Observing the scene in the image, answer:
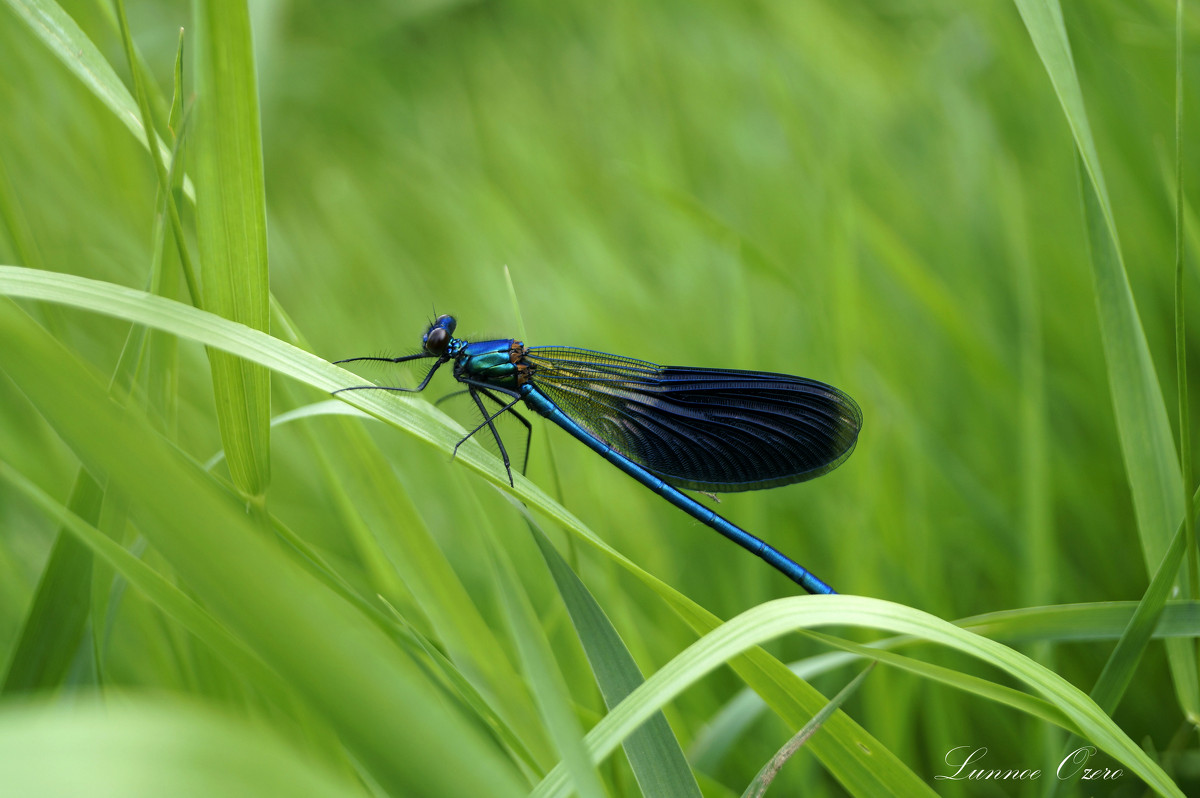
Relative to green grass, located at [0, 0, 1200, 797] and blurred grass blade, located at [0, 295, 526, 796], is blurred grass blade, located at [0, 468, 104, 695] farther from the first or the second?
blurred grass blade, located at [0, 295, 526, 796]

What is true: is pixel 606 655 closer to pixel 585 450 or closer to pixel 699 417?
pixel 699 417

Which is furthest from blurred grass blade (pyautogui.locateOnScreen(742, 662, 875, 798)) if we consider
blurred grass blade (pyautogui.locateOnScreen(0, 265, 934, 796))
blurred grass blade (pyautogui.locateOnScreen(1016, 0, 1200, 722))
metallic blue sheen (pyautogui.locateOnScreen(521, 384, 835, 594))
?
blurred grass blade (pyautogui.locateOnScreen(1016, 0, 1200, 722))

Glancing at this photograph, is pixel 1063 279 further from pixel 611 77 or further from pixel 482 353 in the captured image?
pixel 611 77

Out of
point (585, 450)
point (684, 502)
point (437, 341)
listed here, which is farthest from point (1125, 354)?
point (437, 341)

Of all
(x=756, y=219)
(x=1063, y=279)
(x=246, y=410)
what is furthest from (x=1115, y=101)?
(x=246, y=410)

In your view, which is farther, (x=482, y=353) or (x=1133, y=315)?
(x=482, y=353)
